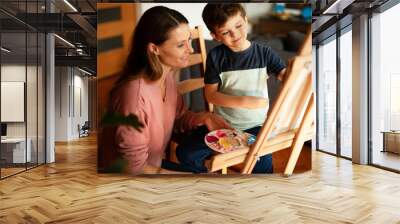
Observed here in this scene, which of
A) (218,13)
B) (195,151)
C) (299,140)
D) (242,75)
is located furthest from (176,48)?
(299,140)

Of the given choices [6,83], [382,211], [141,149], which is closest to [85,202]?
[141,149]

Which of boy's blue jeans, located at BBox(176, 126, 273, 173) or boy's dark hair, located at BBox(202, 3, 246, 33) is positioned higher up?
boy's dark hair, located at BBox(202, 3, 246, 33)

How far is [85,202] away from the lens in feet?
16.0

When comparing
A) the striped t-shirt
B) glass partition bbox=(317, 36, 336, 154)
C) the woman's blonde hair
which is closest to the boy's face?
the striped t-shirt

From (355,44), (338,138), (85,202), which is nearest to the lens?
(85,202)

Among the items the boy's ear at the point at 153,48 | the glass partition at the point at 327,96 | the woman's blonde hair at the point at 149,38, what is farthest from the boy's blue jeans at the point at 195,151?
the glass partition at the point at 327,96

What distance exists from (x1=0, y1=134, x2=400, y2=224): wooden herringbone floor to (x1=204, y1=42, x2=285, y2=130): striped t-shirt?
39.5 inches

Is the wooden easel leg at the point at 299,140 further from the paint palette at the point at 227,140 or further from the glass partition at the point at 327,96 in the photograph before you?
the glass partition at the point at 327,96

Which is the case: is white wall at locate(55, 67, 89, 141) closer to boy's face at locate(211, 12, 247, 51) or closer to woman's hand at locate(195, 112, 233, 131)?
woman's hand at locate(195, 112, 233, 131)

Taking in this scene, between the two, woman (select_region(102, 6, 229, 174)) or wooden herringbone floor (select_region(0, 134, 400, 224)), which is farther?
woman (select_region(102, 6, 229, 174))

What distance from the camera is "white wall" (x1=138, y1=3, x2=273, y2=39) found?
6.52 metres

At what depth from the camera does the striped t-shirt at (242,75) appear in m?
6.49

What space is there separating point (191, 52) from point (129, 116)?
1402 millimetres

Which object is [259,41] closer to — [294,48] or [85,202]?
[294,48]
